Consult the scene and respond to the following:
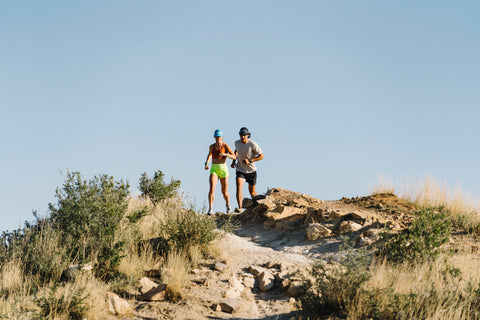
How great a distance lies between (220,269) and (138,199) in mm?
5296

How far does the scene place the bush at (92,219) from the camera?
29.1 ft

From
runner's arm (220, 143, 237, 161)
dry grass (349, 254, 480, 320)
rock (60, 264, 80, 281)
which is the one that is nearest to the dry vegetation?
dry grass (349, 254, 480, 320)

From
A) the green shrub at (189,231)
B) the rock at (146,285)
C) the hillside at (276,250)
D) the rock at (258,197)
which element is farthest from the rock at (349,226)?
the rock at (146,285)

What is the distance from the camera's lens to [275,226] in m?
12.6

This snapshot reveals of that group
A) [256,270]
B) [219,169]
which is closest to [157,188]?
[219,169]

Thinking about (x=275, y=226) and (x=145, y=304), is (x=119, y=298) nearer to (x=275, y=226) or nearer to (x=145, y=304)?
(x=145, y=304)

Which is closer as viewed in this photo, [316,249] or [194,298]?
[194,298]

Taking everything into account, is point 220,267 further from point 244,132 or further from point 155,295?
point 244,132

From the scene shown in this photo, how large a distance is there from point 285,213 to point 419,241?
4.39m

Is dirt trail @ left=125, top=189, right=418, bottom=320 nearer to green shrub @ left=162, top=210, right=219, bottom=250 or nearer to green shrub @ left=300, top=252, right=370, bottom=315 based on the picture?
green shrub @ left=300, top=252, right=370, bottom=315

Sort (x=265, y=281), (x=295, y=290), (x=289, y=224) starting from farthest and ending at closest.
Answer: (x=289, y=224), (x=265, y=281), (x=295, y=290)

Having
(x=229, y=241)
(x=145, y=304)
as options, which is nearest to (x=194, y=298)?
(x=145, y=304)

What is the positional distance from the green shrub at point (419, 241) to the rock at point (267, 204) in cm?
436

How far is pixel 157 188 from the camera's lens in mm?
14219
